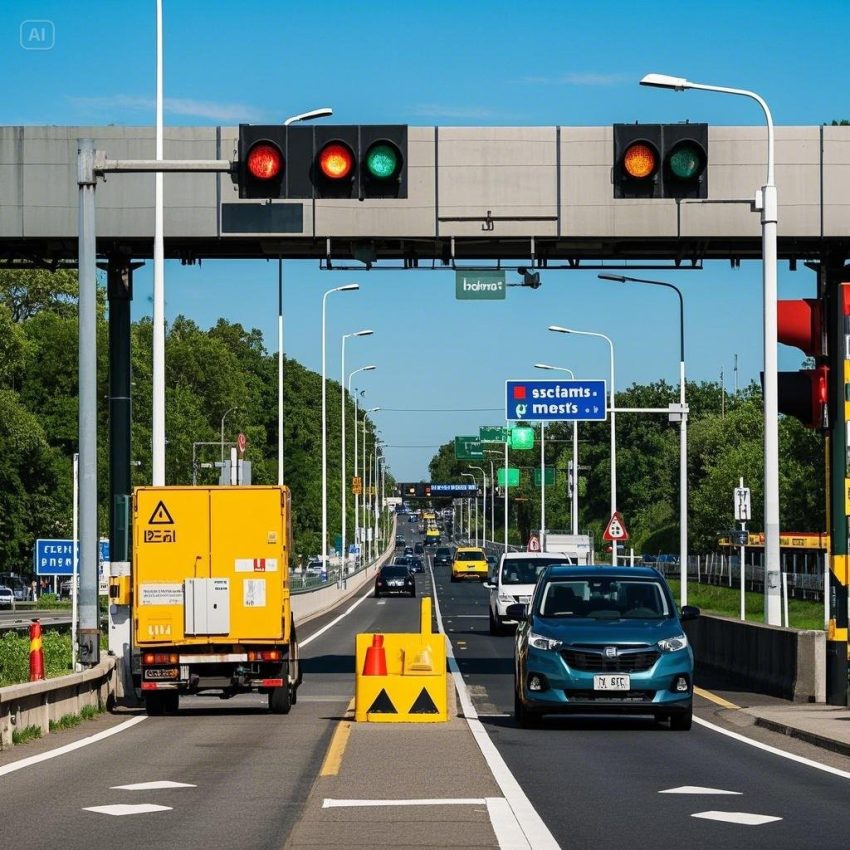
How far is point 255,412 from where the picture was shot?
158500mm

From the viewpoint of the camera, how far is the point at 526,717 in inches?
832

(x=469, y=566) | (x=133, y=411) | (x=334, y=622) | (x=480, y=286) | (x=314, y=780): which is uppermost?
(x=133, y=411)

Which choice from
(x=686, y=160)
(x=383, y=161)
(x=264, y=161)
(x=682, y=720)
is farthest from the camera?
(x=682, y=720)

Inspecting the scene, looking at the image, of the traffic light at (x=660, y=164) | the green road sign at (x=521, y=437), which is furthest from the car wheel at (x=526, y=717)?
the green road sign at (x=521, y=437)

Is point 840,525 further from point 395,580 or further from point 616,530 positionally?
point 395,580

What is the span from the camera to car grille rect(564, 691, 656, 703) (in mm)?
20484

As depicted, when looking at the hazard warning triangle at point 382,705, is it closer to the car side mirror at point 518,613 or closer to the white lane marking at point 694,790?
the car side mirror at point 518,613

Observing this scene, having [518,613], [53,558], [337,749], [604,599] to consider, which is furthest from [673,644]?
[53,558]

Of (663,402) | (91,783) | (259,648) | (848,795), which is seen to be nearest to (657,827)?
(848,795)

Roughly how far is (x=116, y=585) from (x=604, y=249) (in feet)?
32.0

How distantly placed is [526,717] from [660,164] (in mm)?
6301

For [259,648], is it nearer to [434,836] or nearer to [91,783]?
[91,783]

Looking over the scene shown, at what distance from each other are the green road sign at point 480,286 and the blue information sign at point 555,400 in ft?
94.1

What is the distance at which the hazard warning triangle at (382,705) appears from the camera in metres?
22.0
